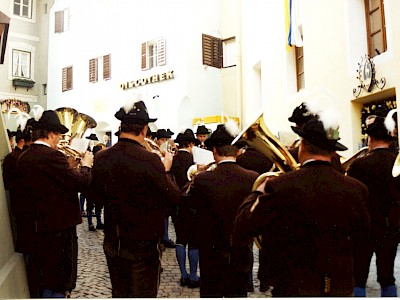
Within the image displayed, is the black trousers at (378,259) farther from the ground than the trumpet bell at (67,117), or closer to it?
closer to it

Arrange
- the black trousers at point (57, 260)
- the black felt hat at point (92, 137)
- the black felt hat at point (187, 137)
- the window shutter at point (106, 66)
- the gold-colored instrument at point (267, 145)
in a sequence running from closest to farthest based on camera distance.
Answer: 1. the gold-colored instrument at point (267, 145)
2. the black trousers at point (57, 260)
3. the black felt hat at point (92, 137)
4. the window shutter at point (106, 66)
5. the black felt hat at point (187, 137)

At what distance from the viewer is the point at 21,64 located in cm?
275

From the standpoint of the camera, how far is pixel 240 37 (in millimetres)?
3277

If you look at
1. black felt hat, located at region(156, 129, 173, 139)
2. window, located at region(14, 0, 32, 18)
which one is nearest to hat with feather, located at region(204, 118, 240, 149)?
black felt hat, located at region(156, 129, 173, 139)

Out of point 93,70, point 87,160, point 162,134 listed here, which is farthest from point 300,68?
point 87,160

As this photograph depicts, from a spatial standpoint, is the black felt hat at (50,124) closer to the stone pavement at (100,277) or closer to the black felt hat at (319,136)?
the stone pavement at (100,277)

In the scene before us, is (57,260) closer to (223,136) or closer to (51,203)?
(51,203)

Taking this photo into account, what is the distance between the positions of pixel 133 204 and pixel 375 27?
81.8 inches

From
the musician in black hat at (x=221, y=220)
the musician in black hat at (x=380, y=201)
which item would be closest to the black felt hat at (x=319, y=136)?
the musician in black hat at (x=221, y=220)

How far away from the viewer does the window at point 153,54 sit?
2.89 meters

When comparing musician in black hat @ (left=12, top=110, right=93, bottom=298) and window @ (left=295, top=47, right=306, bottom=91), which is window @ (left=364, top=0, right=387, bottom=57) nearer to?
window @ (left=295, top=47, right=306, bottom=91)

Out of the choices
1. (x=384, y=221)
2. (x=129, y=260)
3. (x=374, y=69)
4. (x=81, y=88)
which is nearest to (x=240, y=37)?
(x=374, y=69)

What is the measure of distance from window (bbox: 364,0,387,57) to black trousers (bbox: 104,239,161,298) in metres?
1.99

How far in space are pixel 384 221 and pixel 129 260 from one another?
147 cm
